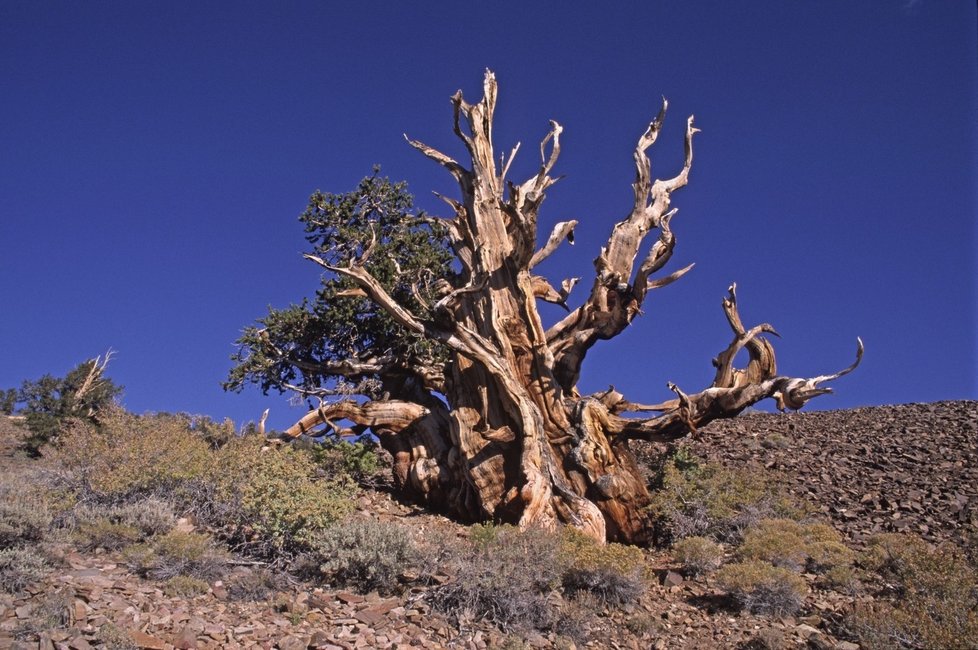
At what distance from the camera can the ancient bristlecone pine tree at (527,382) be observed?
12.2 m

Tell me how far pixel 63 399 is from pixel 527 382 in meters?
14.1

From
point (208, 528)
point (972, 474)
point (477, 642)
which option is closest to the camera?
point (477, 642)

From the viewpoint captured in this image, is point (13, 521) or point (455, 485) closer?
point (13, 521)

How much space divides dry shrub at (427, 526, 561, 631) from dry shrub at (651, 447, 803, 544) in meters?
4.07

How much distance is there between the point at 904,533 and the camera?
1172 centimetres

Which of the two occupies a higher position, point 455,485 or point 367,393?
point 367,393

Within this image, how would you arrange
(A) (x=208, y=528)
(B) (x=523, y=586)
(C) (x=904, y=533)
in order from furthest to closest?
(C) (x=904, y=533) → (A) (x=208, y=528) → (B) (x=523, y=586)

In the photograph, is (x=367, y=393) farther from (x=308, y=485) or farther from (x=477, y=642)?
(x=477, y=642)

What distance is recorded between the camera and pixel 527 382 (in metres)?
13.3

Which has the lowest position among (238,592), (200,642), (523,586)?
(200,642)

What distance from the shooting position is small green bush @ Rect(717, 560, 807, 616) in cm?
830

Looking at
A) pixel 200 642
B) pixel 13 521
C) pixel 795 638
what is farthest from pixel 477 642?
pixel 13 521

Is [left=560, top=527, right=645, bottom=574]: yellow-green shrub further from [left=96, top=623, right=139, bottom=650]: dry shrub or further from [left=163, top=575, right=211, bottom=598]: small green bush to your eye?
[left=96, top=623, right=139, bottom=650]: dry shrub

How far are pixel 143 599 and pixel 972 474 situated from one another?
14.6m
